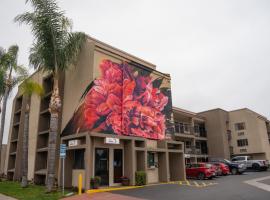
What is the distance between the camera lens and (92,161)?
58.4ft

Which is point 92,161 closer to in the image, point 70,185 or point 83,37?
point 70,185

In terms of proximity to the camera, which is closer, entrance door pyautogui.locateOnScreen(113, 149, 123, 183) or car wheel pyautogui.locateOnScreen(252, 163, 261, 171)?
entrance door pyautogui.locateOnScreen(113, 149, 123, 183)

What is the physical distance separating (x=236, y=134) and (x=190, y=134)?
12.8 metres

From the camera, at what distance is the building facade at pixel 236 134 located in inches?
1676

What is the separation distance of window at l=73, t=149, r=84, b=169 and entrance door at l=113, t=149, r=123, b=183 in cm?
268

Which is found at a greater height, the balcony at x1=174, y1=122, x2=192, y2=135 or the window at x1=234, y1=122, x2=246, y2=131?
the window at x1=234, y1=122, x2=246, y2=131

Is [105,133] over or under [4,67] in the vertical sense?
under

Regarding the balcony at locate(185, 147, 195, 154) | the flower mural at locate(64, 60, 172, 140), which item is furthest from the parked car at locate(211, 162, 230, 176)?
the balcony at locate(185, 147, 195, 154)

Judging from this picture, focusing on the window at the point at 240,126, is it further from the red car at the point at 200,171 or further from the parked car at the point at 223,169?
the red car at the point at 200,171

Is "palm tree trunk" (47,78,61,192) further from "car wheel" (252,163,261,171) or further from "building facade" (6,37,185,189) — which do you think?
"car wheel" (252,163,261,171)

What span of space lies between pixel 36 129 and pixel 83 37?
11.8m

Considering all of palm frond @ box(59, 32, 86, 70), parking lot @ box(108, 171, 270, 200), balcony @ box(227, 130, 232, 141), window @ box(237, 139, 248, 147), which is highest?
palm frond @ box(59, 32, 86, 70)

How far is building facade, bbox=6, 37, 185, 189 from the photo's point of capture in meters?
18.3

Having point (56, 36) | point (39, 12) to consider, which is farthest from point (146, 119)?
point (39, 12)
